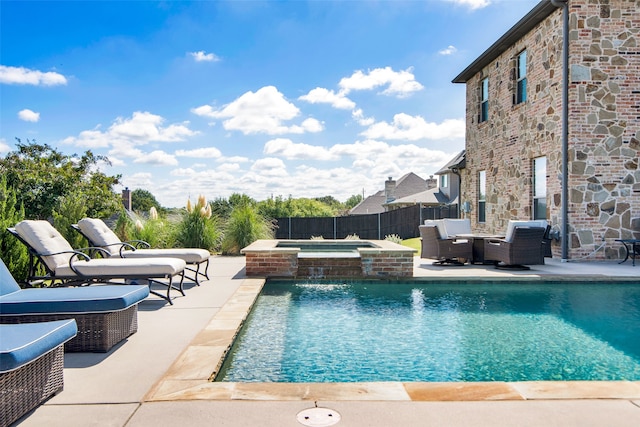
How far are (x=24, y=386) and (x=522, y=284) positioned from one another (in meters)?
6.46

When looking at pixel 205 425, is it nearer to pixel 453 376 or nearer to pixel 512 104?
pixel 453 376

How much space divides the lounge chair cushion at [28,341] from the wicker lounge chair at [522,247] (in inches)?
276

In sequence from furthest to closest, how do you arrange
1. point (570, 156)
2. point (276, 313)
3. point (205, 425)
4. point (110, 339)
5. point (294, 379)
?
point (570, 156) → point (276, 313) → point (110, 339) → point (294, 379) → point (205, 425)

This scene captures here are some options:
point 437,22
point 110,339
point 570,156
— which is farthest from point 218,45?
point 110,339

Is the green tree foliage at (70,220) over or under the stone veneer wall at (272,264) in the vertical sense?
over

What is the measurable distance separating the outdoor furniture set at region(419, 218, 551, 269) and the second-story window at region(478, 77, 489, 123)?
564 centimetres

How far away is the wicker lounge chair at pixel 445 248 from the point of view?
862 centimetres

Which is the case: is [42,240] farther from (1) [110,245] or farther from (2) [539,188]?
(2) [539,188]

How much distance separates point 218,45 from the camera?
12.2 metres

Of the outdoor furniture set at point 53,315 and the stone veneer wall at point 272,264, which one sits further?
the stone veneer wall at point 272,264

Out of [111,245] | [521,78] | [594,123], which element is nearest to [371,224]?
[521,78]

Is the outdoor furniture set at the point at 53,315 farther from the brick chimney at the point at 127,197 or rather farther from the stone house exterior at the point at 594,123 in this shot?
the brick chimney at the point at 127,197

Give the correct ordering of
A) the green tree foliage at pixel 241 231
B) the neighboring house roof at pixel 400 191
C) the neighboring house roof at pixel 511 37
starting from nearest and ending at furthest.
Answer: the neighboring house roof at pixel 511 37
the green tree foliage at pixel 241 231
the neighboring house roof at pixel 400 191

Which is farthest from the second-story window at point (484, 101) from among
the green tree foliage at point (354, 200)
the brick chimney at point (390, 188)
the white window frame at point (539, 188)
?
the green tree foliage at point (354, 200)
